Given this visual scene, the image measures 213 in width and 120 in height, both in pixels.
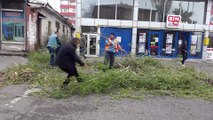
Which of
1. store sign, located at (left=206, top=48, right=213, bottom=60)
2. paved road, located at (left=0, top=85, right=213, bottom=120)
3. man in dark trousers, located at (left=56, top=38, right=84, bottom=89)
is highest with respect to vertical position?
man in dark trousers, located at (left=56, top=38, right=84, bottom=89)

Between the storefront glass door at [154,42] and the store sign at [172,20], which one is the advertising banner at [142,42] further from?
the store sign at [172,20]

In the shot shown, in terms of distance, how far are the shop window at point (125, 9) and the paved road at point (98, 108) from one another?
1533cm

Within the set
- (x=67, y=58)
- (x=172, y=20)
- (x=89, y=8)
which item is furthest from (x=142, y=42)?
(x=67, y=58)

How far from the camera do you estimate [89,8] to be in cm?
2070

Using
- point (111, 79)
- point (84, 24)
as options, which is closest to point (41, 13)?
point (84, 24)

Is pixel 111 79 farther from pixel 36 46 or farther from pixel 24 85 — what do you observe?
pixel 36 46

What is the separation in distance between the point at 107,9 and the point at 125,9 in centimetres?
163

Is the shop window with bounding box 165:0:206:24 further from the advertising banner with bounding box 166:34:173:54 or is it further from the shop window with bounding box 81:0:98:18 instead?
the shop window with bounding box 81:0:98:18

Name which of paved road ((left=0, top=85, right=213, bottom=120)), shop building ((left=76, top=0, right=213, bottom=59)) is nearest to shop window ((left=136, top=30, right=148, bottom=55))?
shop building ((left=76, top=0, right=213, bottom=59))

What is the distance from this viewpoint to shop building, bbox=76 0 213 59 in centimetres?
2067

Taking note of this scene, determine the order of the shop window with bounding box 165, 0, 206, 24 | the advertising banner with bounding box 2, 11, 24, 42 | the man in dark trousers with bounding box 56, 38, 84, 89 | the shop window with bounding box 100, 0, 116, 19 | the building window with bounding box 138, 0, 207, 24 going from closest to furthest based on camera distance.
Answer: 1. the man in dark trousers with bounding box 56, 38, 84, 89
2. the advertising banner with bounding box 2, 11, 24, 42
3. the shop window with bounding box 100, 0, 116, 19
4. the building window with bounding box 138, 0, 207, 24
5. the shop window with bounding box 165, 0, 206, 24

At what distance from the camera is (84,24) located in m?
20.5

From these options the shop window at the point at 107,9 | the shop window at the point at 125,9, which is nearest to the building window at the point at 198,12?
the shop window at the point at 125,9

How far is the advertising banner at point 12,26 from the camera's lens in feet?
44.0
